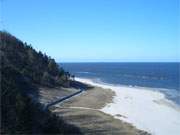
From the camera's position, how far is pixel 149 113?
40.7m

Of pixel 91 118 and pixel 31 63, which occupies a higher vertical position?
pixel 31 63

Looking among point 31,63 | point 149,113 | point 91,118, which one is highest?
point 31,63

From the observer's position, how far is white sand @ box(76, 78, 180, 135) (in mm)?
32562

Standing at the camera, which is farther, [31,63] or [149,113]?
[31,63]

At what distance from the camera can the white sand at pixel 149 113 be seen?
107 ft

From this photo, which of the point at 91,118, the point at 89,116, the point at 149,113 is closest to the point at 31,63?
the point at 149,113

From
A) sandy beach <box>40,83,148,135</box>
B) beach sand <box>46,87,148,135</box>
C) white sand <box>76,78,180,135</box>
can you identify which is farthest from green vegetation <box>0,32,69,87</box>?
white sand <box>76,78,180,135</box>

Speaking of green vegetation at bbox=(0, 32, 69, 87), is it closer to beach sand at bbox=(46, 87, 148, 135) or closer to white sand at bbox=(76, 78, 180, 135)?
beach sand at bbox=(46, 87, 148, 135)

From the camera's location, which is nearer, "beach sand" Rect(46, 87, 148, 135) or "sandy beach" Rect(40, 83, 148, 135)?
"beach sand" Rect(46, 87, 148, 135)

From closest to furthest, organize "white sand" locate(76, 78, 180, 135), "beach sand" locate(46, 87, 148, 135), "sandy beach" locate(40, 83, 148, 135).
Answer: "beach sand" locate(46, 87, 148, 135), "sandy beach" locate(40, 83, 148, 135), "white sand" locate(76, 78, 180, 135)

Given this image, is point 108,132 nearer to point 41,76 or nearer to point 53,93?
point 53,93

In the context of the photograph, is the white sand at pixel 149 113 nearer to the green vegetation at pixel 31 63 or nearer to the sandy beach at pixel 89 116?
the sandy beach at pixel 89 116

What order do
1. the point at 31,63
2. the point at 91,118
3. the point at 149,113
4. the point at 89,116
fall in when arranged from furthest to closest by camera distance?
the point at 31,63 < the point at 149,113 < the point at 89,116 < the point at 91,118

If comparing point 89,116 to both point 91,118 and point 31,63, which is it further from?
point 31,63
